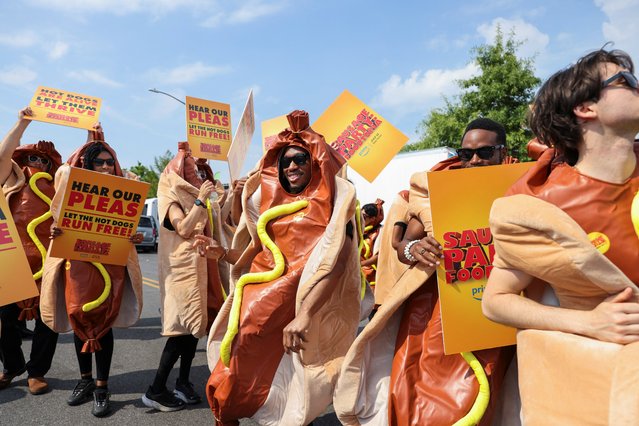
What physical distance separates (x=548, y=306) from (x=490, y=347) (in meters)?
0.53

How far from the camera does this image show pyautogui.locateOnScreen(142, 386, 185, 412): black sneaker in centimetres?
411

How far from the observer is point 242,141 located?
426cm

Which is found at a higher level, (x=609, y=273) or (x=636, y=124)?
(x=636, y=124)

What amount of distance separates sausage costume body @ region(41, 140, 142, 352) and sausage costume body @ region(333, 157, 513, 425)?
2670 millimetres

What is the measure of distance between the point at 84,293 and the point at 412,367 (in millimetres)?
2995

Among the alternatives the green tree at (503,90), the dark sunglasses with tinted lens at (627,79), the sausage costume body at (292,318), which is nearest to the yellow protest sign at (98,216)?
the sausage costume body at (292,318)

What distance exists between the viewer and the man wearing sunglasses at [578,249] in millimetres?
1272

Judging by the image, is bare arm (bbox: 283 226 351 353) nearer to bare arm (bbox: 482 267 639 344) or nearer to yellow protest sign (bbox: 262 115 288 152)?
bare arm (bbox: 482 267 639 344)

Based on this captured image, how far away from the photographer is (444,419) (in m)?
1.88

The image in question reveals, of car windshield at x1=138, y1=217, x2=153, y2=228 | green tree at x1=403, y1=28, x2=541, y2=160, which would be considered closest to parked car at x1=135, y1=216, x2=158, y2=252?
car windshield at x1=138, y1=217, x2=153, y2=228

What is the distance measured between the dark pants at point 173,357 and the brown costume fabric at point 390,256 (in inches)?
88.3


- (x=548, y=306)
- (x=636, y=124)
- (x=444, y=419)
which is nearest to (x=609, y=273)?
(x=548, y=306)

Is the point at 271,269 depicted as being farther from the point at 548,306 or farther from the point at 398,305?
the point at 548,306

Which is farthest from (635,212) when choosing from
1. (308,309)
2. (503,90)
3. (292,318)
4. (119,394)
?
(503,90)
